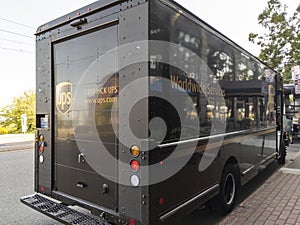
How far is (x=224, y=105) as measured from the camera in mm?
4082

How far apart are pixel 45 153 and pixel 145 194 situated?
1.93 m

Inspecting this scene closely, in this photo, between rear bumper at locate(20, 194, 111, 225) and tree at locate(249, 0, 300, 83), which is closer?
rear bumper at locate(20, 194, 111, 225)

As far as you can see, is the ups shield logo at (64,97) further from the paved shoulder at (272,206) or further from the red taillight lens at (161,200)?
the paved shoulder at (272,206)

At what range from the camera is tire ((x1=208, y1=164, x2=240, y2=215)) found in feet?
13.5

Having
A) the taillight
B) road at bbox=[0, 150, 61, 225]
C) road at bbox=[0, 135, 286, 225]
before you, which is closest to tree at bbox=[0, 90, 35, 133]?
road at bbox=[0, 150, 61, 225]

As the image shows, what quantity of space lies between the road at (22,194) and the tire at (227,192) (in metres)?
0.18

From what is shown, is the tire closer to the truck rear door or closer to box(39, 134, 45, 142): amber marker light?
the truck rear door

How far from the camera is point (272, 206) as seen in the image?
14.2 feet

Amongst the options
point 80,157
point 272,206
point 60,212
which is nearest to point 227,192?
point 272,206

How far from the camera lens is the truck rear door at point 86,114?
2.99m

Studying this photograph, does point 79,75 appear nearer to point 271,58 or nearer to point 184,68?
point 184,68

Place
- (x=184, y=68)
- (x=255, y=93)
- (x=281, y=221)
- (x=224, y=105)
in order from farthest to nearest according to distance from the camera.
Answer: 1. (x=255, y=93)
2. (x=224, y=105)
3. (x=281, y=221)
4. (x=184, y=68)

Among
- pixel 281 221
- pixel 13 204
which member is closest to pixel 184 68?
pixel 281 221

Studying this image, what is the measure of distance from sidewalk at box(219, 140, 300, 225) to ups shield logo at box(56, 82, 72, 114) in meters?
2.68
